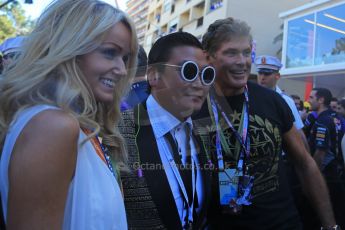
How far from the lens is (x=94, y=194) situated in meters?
1.01

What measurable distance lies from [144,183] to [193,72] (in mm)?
506

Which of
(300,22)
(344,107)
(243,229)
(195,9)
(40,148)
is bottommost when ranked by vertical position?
(243,229)

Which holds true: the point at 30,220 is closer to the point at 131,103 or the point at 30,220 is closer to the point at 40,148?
the point at 40,148

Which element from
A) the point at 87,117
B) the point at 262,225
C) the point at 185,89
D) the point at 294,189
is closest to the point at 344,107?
the point at 294,189

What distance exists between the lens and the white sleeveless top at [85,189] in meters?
0.95

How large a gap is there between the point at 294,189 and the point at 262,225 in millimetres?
1074

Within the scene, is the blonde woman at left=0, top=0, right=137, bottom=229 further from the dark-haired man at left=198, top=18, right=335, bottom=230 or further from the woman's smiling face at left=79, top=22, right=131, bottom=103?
the dark-haired man at left=198, top=18, right=335, bottom=230

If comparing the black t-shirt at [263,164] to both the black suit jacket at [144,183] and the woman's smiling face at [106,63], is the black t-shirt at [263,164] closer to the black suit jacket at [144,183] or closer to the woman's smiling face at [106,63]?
the black suit jacket at [144,183]

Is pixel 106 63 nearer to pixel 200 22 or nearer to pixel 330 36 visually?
pixel 330 36

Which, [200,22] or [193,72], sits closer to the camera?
[193,72]

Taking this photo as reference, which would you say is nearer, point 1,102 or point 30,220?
point 30,220

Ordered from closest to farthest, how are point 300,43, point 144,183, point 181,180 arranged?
point 144,183 → point 181,180 → point 300,43

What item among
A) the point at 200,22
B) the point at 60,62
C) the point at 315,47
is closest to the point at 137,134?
the point at 60,62

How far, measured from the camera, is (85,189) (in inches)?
39.3
